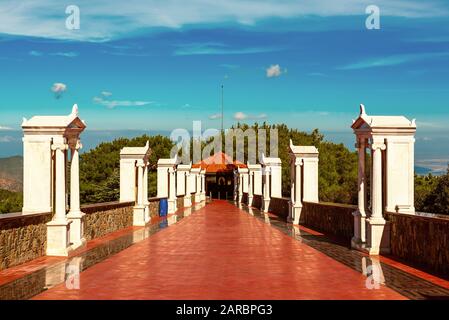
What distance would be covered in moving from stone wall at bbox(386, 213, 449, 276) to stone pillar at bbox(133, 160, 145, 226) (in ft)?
40.9

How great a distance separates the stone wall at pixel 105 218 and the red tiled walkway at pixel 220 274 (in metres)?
1.70

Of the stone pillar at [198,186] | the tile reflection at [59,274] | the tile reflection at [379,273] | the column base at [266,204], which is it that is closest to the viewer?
the tile reflection at [379,273]

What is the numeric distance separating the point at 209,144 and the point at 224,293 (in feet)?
238

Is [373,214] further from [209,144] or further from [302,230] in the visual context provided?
[209,144]

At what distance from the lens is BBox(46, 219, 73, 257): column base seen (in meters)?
14.7

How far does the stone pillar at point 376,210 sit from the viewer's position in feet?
49.3

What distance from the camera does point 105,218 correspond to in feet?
67.3

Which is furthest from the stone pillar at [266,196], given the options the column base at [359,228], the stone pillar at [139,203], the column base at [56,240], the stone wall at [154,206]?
the column base at [56,240]

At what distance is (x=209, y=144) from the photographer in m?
82.1

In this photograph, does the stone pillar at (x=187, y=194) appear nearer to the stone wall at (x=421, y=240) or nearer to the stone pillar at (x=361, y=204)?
the stone pillar at (x=361, y=204)

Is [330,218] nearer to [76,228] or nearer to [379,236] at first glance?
[379,236]

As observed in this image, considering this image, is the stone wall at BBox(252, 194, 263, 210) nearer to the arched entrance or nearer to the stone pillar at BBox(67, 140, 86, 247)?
the arched entrance

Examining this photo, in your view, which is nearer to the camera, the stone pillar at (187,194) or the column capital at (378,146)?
the column capital at (378,146)
